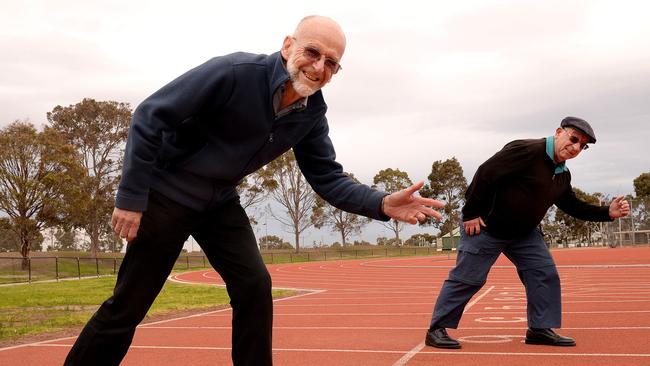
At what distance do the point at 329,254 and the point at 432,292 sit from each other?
130 feet

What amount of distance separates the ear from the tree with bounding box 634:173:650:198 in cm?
8201

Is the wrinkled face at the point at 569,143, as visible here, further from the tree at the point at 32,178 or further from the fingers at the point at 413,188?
the tree at the point at 32,178

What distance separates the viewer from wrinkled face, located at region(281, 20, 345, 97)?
2736 mm

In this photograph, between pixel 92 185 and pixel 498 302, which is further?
pixel 92 185

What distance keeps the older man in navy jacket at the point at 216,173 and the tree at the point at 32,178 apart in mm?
30022

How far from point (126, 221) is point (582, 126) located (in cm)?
383

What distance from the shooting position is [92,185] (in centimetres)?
3956

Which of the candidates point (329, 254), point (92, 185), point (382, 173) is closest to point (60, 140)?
point (92, 185)

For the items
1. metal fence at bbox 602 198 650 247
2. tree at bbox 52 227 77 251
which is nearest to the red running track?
metal fence at bbox 602 198 650 247

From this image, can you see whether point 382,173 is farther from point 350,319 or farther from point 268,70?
point 268,70

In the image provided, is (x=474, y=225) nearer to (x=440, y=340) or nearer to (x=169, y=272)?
(x=440, y=340)

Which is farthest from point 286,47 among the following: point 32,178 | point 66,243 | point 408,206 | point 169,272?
point 66,243

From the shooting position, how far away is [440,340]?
531cm

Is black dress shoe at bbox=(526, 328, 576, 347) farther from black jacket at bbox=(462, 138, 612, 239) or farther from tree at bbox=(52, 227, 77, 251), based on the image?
tree at bbox=(52, 227, 77, 251)
